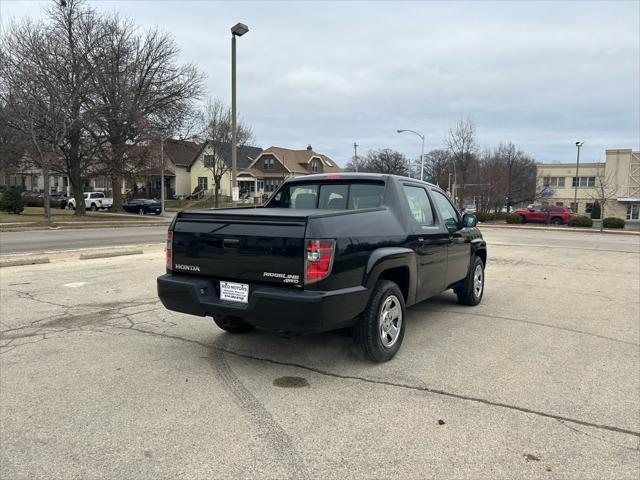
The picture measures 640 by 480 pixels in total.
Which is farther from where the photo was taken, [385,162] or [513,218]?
[385,162]

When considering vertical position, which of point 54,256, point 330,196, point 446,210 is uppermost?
point 330,196

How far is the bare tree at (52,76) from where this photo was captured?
2353 centimetres

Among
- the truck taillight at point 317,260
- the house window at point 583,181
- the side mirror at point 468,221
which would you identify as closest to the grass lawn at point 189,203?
the house window at point 583,181

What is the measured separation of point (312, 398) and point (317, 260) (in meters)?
1.10

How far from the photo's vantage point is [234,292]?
414 centimetres

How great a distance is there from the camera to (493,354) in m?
4.95

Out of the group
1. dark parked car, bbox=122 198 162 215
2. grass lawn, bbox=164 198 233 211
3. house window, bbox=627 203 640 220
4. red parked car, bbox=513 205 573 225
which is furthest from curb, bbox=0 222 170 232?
house window, bbox=627 203 640 220

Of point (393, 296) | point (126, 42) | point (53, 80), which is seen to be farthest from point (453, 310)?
point (126, 42)

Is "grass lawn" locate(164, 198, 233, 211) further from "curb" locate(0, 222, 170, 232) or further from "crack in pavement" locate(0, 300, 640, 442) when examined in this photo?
"crack in pavement" locate(0, 300, 640, 442)

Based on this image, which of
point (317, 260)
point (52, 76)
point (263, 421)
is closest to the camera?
point (263, 421)

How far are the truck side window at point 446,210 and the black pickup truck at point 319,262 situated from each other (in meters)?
0.58

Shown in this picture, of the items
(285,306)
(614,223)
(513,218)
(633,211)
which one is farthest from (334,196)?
(633,211)

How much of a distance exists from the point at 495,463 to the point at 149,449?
7.06 ft

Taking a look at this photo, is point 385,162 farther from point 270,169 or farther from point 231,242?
point 231,242
